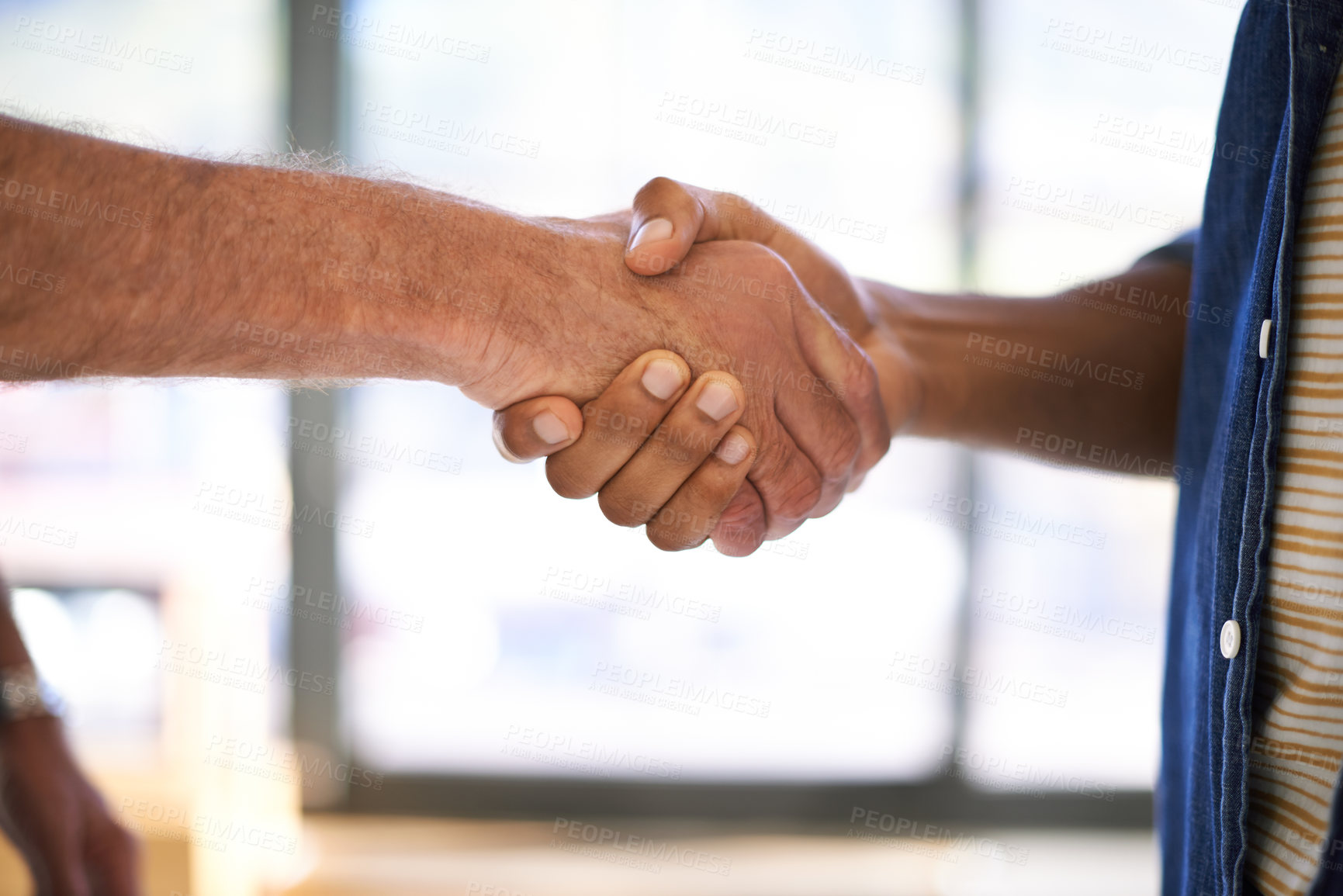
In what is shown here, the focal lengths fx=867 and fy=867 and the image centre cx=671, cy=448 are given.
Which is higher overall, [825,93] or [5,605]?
[825,93]

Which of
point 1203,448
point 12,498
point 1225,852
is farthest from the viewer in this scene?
point 12,498

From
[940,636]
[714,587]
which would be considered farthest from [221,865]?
[940,636]

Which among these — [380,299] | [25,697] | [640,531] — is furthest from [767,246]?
[640,531]

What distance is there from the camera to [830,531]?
2.43 meters

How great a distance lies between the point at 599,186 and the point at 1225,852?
6.97ft

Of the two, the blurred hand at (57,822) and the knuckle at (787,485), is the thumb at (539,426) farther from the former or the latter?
the blurred hand at (57,822)

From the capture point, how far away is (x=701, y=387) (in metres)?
1.01

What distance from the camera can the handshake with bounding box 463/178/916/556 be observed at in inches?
38.6

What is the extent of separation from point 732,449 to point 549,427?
9.0 inches

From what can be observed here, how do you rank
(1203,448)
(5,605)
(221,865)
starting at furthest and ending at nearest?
1. (221,865)
2. (5,605)
3. (1203,448)

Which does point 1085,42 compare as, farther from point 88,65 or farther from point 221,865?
point 221,865

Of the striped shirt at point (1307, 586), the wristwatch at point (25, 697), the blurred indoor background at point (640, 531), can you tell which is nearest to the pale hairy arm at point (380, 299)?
the wristwatch at point (25, 697)

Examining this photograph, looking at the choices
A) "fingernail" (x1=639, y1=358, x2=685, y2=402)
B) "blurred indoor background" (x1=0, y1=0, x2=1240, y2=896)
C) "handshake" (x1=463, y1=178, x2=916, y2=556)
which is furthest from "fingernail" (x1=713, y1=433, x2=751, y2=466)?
"blurred indoor background" (x1=0, y1=0, x2=1240, y2=896)

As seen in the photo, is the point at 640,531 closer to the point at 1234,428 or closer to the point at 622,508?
the point at 622,508
